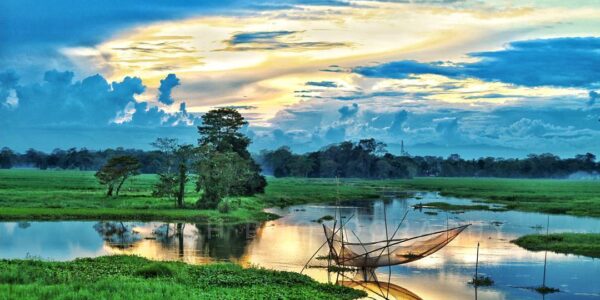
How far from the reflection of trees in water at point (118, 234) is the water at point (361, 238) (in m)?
0.06

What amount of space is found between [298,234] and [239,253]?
31.1ft

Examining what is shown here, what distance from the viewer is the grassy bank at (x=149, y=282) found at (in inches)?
764

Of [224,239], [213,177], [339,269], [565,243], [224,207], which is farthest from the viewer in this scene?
[213,177]

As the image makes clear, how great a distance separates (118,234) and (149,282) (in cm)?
2230

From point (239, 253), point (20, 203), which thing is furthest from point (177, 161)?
point (239, 253)

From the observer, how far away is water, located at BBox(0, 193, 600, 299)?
90.7 feet

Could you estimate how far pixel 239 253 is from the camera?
1377 inches

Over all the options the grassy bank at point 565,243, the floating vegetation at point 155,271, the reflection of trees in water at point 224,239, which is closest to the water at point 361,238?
the reflection of trees in water at point 224,239

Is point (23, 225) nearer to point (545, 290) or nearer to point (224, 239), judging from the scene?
point (224, 239)

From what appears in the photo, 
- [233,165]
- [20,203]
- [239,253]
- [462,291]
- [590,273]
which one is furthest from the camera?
[233,165]

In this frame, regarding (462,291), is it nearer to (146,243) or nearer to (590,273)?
(590,273)

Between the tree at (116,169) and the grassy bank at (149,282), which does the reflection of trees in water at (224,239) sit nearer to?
the grassy bank at (149,282)

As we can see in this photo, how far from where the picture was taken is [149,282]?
21.7 m

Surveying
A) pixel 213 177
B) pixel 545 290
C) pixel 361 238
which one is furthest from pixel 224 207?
pixel 545 290
